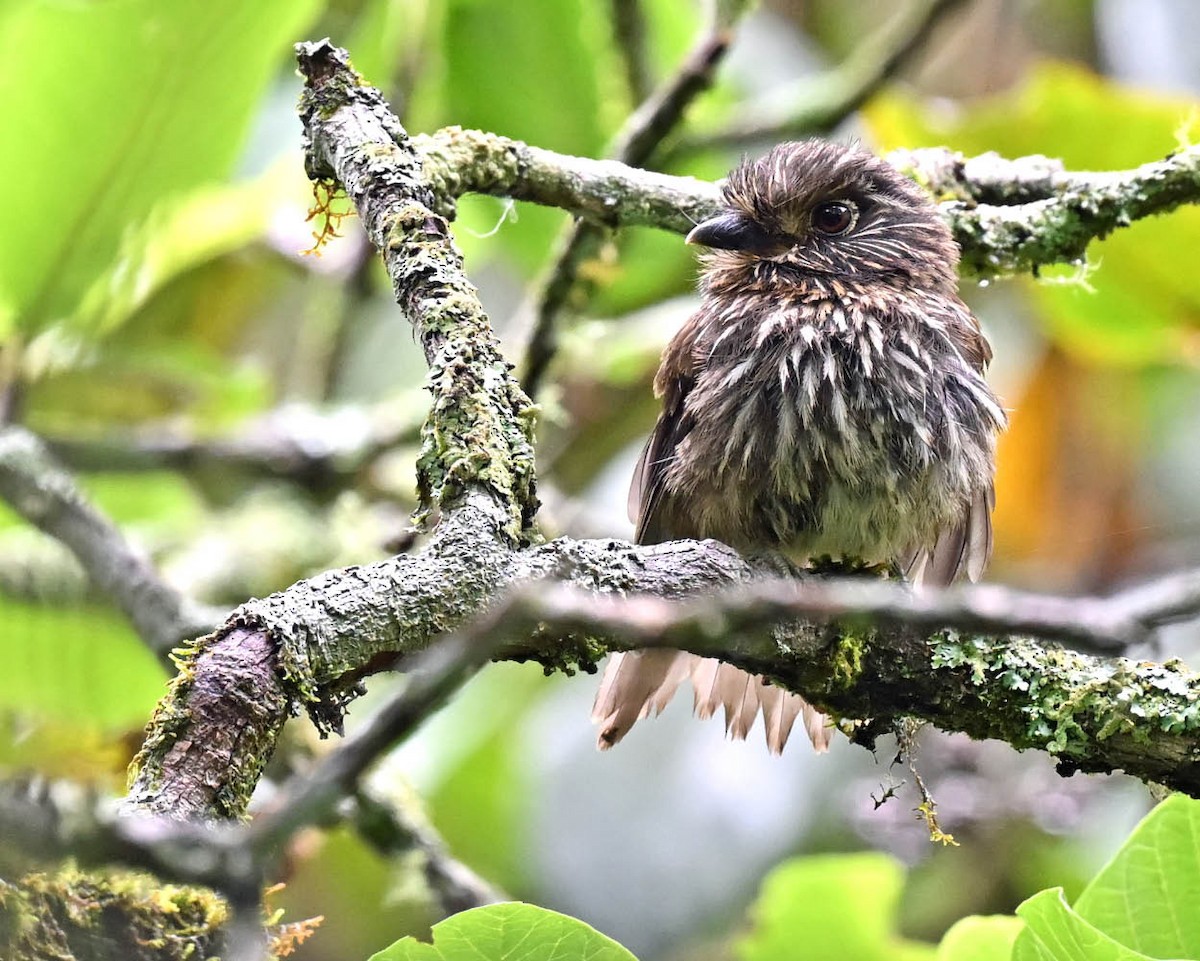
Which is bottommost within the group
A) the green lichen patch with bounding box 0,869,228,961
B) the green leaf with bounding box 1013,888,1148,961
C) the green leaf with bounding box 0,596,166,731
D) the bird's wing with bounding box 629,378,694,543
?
the green lichen patch with bounding box 0,869,228,961

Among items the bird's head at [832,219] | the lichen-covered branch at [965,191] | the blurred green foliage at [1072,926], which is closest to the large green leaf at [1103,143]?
Result: the bird's head at [832,219]

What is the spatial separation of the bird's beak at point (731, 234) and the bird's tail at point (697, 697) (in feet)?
2.44

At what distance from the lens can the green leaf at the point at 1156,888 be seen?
1735mm

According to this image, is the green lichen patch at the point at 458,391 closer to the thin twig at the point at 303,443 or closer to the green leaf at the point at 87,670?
the green leaf at the point at 87,670

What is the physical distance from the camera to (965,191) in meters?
2.73

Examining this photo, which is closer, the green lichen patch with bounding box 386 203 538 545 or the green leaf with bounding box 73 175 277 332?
the green lichen patch with bounding box 386 203 538 545

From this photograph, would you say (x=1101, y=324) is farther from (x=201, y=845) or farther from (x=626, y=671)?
(x=201, y=845)

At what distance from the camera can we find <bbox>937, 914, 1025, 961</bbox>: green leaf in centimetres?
180

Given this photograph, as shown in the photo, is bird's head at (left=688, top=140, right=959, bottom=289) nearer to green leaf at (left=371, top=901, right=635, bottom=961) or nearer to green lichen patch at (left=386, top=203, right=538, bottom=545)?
green lichen patch at (left=386, top=203, right=538, bottom=545)

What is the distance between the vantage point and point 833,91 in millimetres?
3895

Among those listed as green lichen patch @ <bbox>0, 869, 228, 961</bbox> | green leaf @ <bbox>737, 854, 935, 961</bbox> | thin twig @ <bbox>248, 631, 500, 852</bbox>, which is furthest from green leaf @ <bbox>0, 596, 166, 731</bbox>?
thin twig @ <bbox>248, 631, 500, 852</bbox>

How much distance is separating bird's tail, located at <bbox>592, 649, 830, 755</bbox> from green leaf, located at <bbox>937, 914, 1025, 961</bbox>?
837 mm

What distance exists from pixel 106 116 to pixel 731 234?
1520mm

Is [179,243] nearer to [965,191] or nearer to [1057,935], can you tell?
[965,191]
